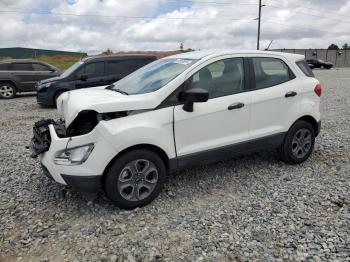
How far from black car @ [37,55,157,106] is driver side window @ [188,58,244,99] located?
7226mm

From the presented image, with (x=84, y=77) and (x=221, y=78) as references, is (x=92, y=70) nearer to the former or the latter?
(x=84, y=77)

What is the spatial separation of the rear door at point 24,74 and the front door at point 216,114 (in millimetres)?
11797

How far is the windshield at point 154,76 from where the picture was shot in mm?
4086

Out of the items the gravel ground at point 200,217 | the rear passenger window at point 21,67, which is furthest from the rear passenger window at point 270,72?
the rear passenger window at point 21,67

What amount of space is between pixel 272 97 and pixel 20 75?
12234mm

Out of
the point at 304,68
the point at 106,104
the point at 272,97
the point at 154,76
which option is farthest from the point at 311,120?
the point at 106,104

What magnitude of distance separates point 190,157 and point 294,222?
1.34 metres

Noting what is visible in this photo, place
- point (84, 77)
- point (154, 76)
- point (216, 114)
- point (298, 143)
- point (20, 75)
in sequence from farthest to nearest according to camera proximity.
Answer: point (20, 75), point (84, 77), point (298, 143), point (154, 76), point (216, 114)

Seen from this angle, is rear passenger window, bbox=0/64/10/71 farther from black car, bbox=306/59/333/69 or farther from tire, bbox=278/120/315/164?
black car, bbox=306/59/333/69

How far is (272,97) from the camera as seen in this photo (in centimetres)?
459

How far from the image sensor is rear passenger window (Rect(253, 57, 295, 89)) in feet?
15.0

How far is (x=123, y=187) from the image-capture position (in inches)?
145

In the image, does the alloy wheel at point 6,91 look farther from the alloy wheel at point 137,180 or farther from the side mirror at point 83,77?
the alloy wheel at point 137,180

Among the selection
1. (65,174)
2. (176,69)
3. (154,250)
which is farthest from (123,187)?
(176,69)
